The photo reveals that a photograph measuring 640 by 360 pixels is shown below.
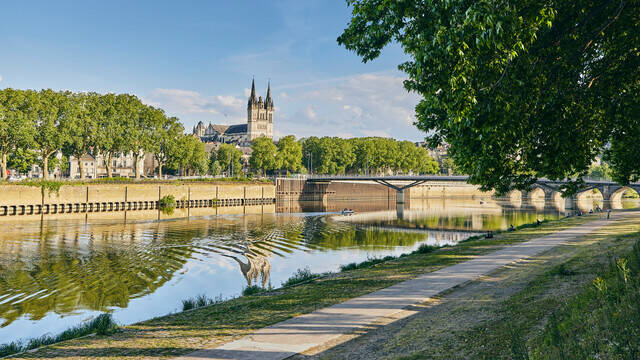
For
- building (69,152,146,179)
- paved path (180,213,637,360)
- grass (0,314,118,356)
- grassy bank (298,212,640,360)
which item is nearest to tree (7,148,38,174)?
building (69,152,146,179)

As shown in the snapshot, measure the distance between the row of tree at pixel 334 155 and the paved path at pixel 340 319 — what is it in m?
108

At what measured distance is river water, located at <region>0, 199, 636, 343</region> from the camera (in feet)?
66.1

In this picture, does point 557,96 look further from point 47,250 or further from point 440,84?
point 47,250

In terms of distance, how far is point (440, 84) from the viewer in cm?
949

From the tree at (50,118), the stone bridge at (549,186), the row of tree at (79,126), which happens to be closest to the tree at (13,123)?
the row of tree at (79,126)

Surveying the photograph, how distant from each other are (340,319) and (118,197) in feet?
229

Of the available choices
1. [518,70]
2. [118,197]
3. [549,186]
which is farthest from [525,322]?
[549,186]

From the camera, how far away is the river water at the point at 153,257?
20156 mm

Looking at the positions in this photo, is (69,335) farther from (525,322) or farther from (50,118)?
(50,118)

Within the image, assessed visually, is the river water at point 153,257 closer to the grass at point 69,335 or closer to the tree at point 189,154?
the grass at point 69,335

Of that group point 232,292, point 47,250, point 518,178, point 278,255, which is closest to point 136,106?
point 47,250

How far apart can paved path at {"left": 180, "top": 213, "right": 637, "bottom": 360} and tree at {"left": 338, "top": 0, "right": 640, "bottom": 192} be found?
191 inches

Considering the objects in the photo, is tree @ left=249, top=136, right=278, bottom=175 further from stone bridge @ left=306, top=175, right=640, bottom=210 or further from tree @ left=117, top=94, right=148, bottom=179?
tree @ left=117, top=94, right=148, bottom=179

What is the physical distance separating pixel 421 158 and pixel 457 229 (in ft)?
357
